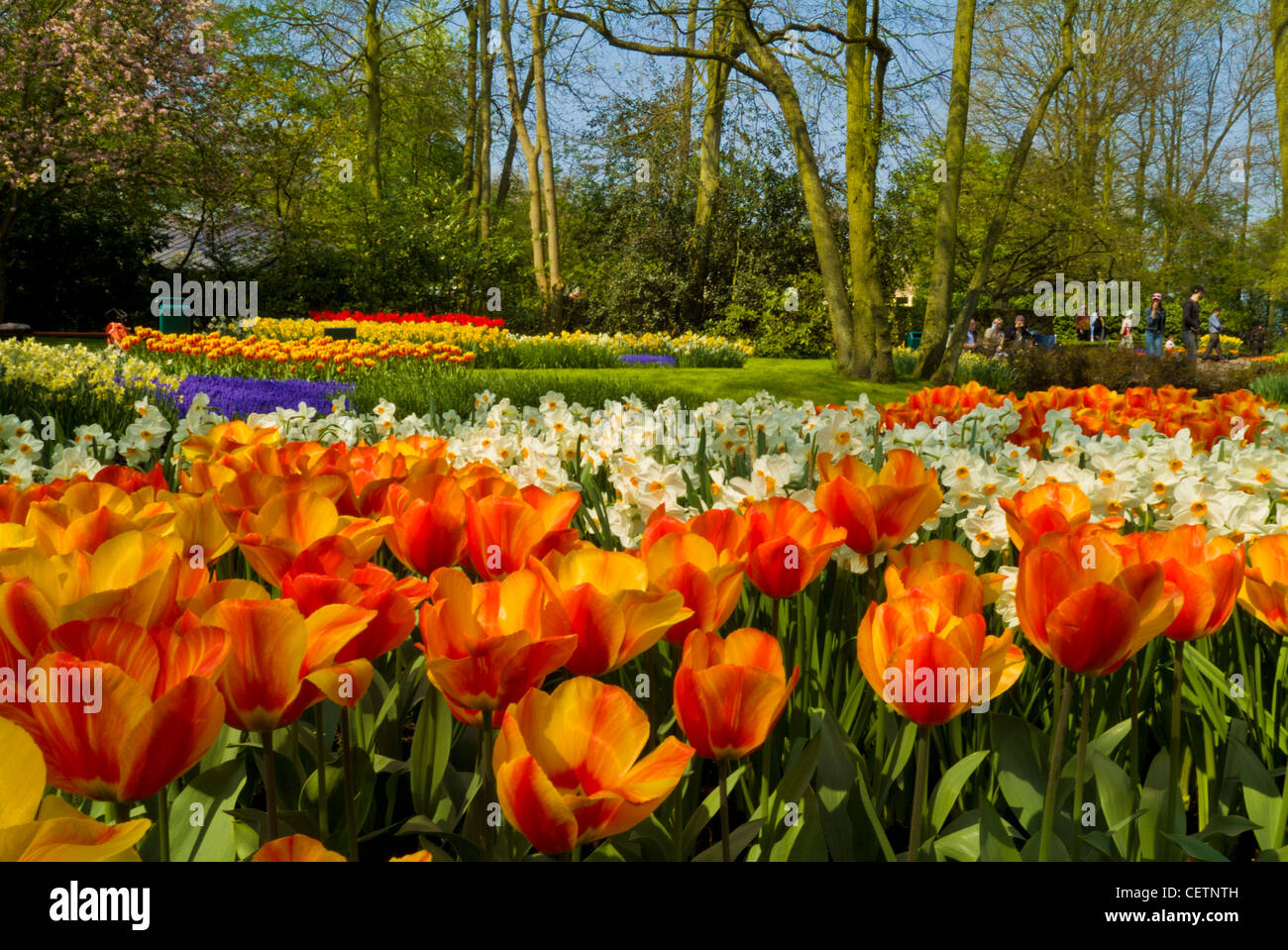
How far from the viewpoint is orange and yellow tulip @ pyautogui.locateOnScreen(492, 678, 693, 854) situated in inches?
25.9

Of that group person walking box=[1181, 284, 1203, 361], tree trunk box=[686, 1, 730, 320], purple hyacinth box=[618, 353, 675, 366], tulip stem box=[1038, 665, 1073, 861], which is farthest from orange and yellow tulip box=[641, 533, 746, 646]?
person walking box=[1181, 284, 1203, 361]

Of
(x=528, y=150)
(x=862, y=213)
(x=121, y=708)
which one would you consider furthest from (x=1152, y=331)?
(x=121, y=708)

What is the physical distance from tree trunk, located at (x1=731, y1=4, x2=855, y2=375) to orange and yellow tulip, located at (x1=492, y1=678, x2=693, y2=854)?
35.6ft

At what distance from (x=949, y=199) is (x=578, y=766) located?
12.2 m

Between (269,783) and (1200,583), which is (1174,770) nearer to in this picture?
(1200,583)

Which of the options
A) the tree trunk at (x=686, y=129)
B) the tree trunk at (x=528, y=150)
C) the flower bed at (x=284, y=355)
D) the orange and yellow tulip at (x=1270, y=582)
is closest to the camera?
the orange and yellow tulip at (x=1270, y=582)

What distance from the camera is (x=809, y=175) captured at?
11.2 metres

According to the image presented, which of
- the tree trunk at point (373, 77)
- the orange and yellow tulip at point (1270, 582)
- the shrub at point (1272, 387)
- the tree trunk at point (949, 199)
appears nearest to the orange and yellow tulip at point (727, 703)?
the orange and yellow tulip at point (1270, 582)

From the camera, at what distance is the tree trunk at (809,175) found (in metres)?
10.8

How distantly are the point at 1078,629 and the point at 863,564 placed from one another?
545 millimetres

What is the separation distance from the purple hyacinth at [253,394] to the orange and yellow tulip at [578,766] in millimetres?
4944

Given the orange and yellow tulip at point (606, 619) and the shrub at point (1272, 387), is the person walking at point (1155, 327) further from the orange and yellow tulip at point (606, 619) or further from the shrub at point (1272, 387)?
the orange and yellow tulip at point (606, 619)

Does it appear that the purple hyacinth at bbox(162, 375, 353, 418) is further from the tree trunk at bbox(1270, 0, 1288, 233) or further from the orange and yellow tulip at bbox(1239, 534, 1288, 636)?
the tree trunk at bbox(1270, 0, 1288, 233)

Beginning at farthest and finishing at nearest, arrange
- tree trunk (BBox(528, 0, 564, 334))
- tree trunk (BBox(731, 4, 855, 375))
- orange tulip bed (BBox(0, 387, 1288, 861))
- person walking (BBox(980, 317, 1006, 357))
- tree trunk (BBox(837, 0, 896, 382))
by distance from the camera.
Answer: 1. person walking (BBox(980, 317, 1006, 357))
2. tree trunk (BBox(528, 0, 564, 334))
3. tree trunk (BBox(837, 0, 896, 382))
4. tree trunk (BBox(731, 4, 855, 375))
5. orange tulip bed (BBox(0, 387, 1288, 861))
